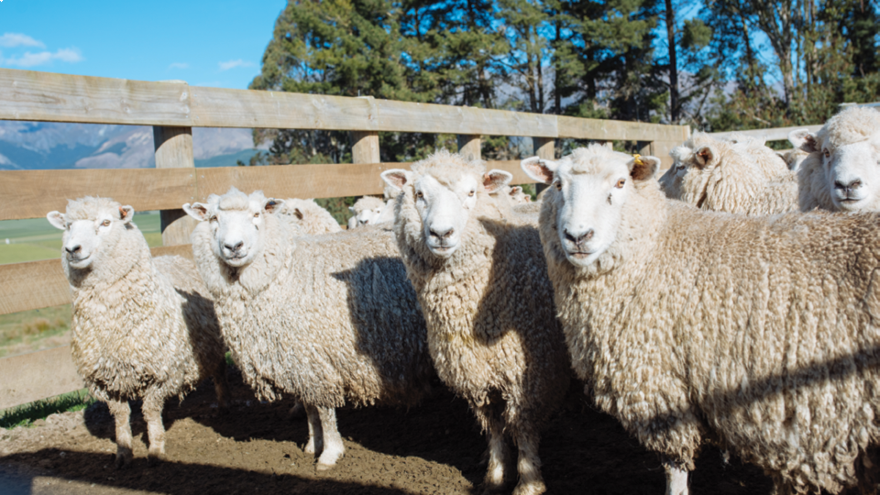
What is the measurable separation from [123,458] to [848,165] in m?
5.20

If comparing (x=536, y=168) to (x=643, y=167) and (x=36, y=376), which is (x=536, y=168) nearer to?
(x=643, y=167)

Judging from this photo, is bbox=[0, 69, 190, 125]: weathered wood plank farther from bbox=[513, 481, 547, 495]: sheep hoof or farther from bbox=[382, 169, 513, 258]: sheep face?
bbox=[513, 481, 547, 495]: sheep hoof

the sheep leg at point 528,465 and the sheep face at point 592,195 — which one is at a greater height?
the sheep face at point 592,195

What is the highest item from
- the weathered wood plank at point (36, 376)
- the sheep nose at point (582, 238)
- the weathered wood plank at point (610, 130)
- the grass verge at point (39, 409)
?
the weathered wood plank at point (610, 130)

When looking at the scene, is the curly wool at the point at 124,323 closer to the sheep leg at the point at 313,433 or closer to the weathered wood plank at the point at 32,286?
the weathered wood plank at the point at 32,286

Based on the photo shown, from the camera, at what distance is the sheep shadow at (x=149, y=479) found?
341 cm

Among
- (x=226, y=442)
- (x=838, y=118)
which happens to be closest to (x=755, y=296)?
(x=838, y=118)

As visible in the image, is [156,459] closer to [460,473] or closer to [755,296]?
[460,473]

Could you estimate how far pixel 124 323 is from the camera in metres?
3.91

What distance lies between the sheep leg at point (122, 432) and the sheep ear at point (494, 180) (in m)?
3.15

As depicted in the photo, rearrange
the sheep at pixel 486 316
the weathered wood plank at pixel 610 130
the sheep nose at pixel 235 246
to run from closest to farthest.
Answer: the sheep at pixel 486 316 → the sheep nose at pixel 235 246 → the weathered wood plank at pixel 610 130

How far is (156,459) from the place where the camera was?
12.8 feet

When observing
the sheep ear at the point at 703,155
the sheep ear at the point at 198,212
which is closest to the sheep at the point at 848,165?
the sheep ear at the point at 703,155

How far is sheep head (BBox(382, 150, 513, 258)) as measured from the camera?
286 cm
